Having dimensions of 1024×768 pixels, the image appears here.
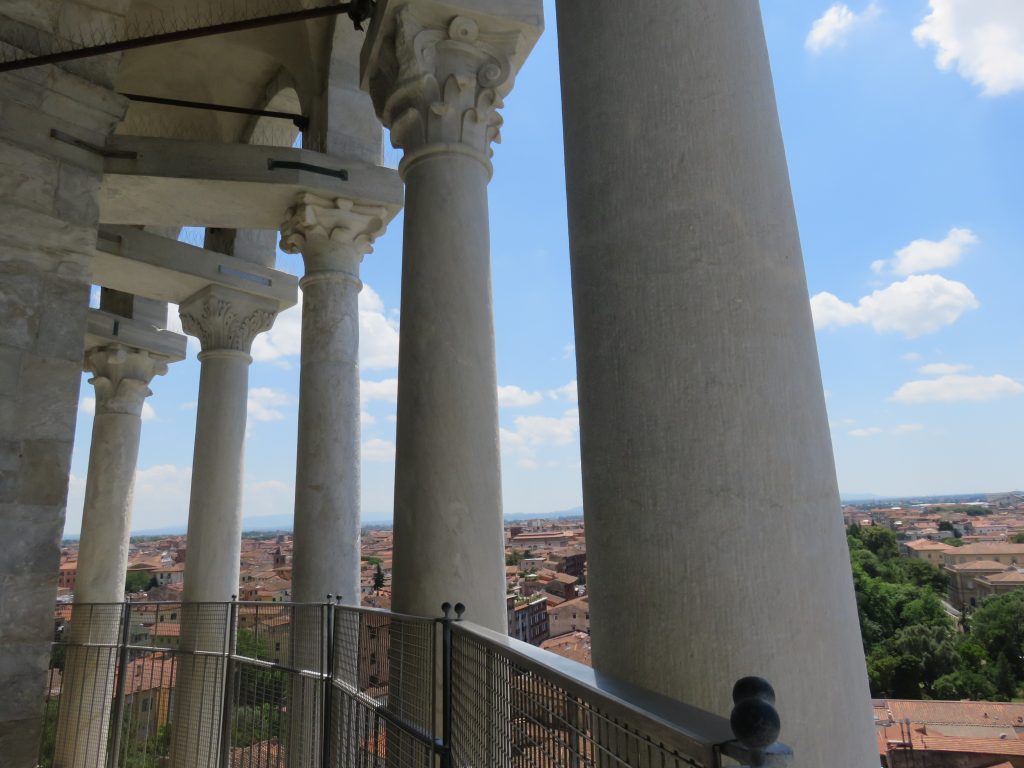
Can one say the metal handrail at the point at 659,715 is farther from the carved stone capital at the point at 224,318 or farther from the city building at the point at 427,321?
the carved stone capital at the point at 224,318

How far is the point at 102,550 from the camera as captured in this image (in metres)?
24.7

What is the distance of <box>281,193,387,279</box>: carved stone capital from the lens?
1717 centimetres

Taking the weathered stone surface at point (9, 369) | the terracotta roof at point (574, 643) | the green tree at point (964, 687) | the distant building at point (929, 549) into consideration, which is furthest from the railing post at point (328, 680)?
the distant building at point (929, 549)

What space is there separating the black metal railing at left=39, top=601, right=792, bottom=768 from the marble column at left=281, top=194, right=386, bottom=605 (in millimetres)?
1582

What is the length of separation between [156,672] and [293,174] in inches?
671

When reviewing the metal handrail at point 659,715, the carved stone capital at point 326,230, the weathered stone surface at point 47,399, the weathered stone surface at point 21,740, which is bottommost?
the weathered stone surface at point 21,740

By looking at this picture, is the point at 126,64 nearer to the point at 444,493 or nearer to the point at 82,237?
the point at 82,237

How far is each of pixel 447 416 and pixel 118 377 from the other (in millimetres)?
22978

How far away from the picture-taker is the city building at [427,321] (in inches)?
140

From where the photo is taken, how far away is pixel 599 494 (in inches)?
157

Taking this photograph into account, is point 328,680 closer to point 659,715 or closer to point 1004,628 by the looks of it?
point 659,715

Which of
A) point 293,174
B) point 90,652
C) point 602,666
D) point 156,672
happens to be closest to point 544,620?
point 156,672

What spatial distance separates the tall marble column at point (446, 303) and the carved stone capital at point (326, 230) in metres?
5.61

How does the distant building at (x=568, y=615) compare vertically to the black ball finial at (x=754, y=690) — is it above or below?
below
